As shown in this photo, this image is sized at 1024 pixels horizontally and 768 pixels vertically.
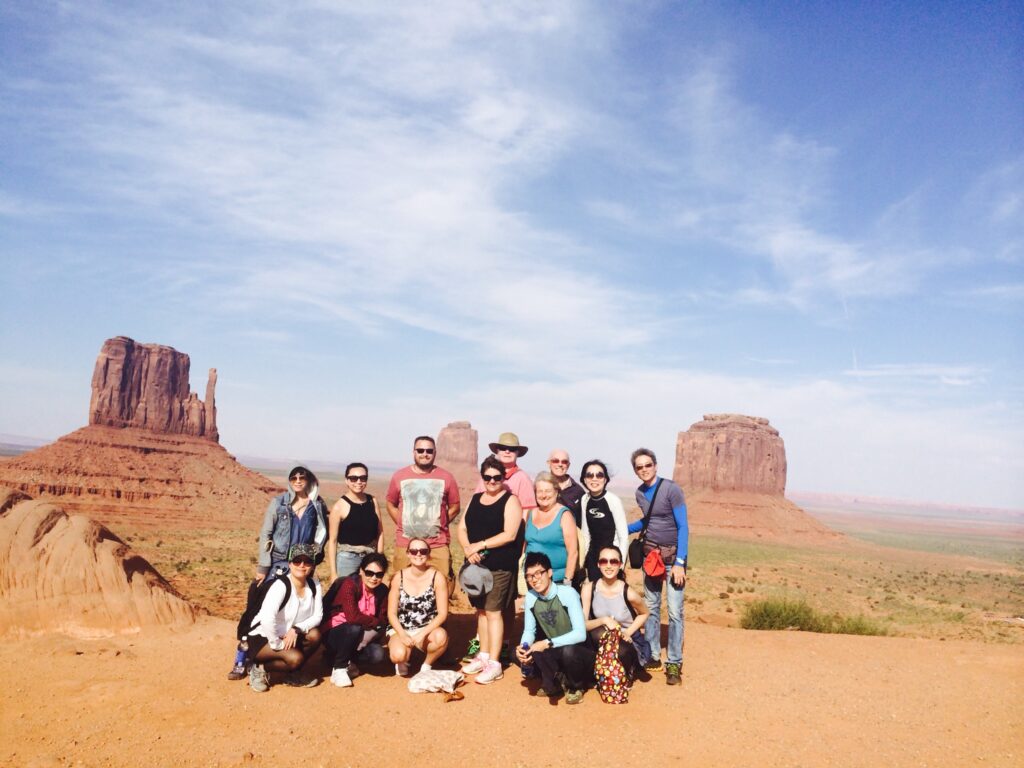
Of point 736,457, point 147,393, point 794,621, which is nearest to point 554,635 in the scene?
point 794,621

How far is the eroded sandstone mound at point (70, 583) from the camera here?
24.0 feet

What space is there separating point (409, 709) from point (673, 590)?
9.37 feet

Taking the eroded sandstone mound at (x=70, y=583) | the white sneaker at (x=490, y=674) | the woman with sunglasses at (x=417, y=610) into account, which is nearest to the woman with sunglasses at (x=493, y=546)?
the white sneaker at (x=490, y=674)

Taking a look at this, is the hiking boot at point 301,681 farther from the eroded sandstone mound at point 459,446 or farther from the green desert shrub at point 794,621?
the eroded sandstone mound at point 459,446

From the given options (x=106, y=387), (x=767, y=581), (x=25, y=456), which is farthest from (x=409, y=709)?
(x=106, y=387)

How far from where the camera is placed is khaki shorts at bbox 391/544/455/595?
6.67m

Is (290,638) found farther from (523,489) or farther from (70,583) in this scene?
(70,583)

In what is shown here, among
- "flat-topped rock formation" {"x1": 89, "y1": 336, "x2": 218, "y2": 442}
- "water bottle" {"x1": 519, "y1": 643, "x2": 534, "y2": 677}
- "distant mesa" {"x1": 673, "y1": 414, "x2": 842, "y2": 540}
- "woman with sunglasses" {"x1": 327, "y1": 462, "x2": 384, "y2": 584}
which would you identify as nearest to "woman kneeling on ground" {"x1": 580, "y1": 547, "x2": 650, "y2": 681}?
"water bottle" {"x1": 519, "y1": 643, "x2": 534, "y2": 677}

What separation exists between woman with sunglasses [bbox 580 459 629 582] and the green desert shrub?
19.5 feet

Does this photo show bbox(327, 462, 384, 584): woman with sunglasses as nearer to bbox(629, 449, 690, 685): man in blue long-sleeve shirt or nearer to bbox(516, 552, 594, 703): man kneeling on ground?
bbox(516, 552, 594, 703): man kneeling on ground

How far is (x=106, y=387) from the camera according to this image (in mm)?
67812

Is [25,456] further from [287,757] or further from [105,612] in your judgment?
[287,757]

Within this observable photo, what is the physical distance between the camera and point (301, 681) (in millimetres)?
5984

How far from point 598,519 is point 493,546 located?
1127 mm
